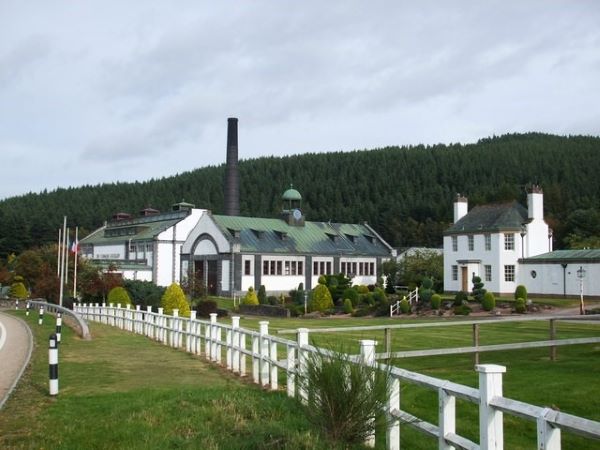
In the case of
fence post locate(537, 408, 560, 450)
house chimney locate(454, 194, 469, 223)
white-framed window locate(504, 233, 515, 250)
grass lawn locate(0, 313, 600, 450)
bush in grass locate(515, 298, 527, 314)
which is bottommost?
bush in grass locate(515, 298, 527, 314)

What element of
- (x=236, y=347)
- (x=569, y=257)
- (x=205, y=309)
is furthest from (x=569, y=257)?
(x=236, y=347)

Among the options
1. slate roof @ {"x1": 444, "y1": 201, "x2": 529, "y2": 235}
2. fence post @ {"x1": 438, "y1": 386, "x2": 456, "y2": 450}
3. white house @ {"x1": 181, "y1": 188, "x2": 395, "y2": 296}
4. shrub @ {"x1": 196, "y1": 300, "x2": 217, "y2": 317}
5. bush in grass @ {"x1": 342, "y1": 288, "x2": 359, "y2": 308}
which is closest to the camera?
fence post @ {"x1": 438, "y1": 386, "x2": 456, "y2": 450}

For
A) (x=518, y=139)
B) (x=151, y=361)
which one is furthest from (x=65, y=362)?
(x=518, y=139)

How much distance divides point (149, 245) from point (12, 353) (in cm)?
5595

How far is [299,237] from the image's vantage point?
67312 mm

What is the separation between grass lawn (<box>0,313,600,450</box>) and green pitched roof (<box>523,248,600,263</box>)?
29.4 metres

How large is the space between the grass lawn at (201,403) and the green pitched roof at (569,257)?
1156 inches

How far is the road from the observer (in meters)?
11.6

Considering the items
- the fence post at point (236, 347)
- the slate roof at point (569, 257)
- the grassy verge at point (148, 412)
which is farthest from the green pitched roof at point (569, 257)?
the grassy verge at point (148, 412)

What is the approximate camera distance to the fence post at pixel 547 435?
158 inches

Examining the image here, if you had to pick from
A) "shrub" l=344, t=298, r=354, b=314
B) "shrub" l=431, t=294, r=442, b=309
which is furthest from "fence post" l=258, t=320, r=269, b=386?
"shrub" l=344, t=298, r=354, b=314

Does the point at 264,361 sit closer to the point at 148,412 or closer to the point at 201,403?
the point at 201,403

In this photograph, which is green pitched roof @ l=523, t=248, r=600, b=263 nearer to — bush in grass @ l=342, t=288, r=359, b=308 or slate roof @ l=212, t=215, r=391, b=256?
bush in grass @ l=342, t=288, r=359, b=308

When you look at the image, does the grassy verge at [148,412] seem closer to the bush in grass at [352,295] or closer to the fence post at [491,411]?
the fence post at [491,411]
